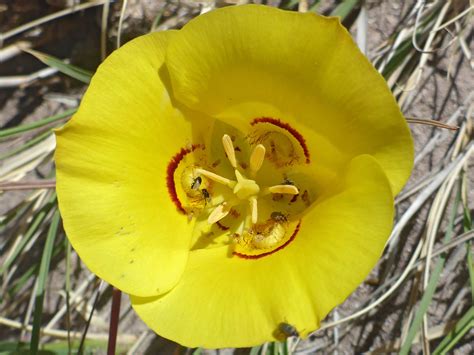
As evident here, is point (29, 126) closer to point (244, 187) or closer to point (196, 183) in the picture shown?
point (196, 183)

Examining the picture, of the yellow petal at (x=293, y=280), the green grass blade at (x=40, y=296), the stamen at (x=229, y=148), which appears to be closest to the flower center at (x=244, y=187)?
the stamen at (x=229, y=148)

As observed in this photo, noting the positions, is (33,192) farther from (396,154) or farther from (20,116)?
(396,154)

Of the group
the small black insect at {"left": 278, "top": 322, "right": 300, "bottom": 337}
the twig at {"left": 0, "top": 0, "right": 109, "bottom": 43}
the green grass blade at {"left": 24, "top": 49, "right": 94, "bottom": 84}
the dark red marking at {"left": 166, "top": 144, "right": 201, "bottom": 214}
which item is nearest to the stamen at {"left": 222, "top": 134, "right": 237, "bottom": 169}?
the dark red marking at {"left": 166, "top": 144, "right": 201, "bottom": 214}

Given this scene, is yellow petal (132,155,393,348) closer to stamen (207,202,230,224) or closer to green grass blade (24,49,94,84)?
stamen (207,202,230,224)

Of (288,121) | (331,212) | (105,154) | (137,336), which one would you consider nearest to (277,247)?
(331,212)

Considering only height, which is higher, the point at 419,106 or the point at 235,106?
the point at 235,106

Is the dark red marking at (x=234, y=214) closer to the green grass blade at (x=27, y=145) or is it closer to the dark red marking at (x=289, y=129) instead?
the dark red marking at (x=289, y=129)
